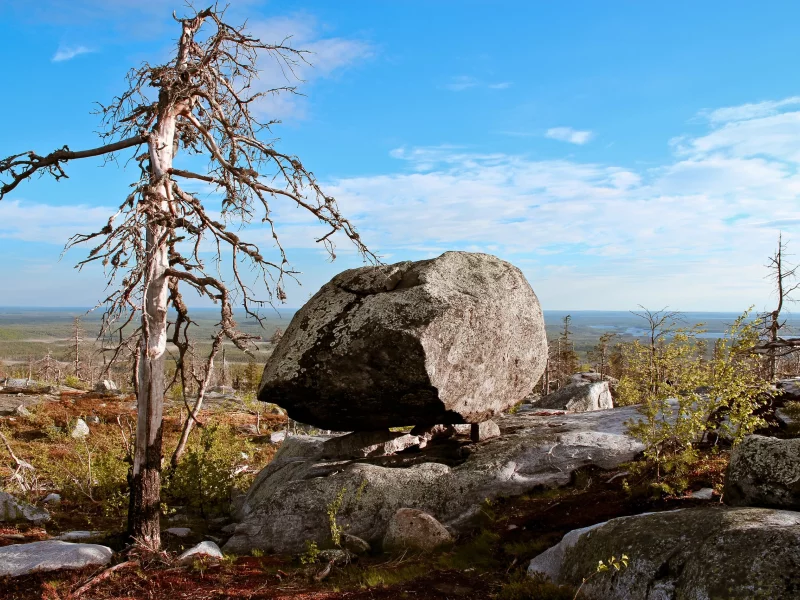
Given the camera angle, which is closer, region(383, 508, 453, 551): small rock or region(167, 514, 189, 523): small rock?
region(383, 508, 453, 551): small rock

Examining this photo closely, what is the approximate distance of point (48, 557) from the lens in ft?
35.6

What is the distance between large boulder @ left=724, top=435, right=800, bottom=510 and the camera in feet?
28.3

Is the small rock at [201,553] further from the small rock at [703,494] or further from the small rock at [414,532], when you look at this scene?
the small rock at [703,494]

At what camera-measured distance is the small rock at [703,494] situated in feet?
35.1

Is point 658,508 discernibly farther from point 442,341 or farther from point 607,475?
point 442,341

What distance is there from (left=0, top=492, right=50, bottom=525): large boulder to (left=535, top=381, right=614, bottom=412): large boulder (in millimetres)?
20063

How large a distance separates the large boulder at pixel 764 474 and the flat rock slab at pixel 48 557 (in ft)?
40.0

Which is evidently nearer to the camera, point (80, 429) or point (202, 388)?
point (202, 388)

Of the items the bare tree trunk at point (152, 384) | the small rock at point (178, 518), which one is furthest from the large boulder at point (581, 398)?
the bare tree trunk at point (152, 384)

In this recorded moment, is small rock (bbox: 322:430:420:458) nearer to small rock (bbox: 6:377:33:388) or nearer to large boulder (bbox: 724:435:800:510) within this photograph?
large boulder (bbox: 724:435:800:510)

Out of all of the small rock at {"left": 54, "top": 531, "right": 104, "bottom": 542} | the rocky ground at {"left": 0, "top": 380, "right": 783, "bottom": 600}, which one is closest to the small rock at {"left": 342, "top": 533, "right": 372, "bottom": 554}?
the rocky ground at {"left": 0, "top": 380, "right": 783, "bottom": 600}

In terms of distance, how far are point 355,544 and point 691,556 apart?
6810 mm

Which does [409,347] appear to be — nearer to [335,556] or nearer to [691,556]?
[335,556]

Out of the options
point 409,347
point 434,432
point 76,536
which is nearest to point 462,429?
point 434,432
